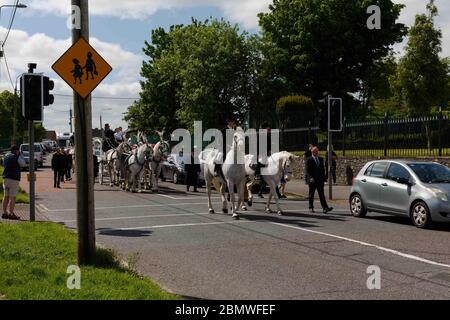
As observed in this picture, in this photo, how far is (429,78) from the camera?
118 ft

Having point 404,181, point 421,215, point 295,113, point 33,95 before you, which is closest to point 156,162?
point 33,95

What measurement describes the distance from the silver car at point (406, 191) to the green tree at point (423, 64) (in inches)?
862

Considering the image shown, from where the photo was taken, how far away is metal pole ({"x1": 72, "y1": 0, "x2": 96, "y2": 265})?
8617 mm

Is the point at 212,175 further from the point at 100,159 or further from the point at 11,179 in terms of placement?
the point at 100,159

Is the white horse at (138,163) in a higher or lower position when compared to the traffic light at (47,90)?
lower

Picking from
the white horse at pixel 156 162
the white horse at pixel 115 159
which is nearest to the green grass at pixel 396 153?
the white horse at pixel 156 162

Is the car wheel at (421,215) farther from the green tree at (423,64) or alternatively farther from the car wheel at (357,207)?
the green tree at (423,64)

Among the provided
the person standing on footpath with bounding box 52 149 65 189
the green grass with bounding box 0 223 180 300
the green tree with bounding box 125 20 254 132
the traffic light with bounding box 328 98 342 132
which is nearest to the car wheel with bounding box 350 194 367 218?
the traffic light with bounding box 328 98 342 132

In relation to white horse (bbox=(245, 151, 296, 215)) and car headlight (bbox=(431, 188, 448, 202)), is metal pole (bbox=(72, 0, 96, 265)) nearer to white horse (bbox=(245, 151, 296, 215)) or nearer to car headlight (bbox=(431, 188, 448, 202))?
white horse (bbox=(245, 151, 296, 215))

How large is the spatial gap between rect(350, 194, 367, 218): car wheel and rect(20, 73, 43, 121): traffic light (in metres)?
8.39

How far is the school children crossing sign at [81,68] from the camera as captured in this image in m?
8.61

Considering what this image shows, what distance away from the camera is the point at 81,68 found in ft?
28.7

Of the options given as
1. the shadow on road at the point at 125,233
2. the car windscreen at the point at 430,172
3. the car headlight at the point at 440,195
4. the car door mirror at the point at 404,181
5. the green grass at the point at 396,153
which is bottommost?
the shadow on road at the point at 125,233

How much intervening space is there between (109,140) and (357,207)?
15.5 metres
